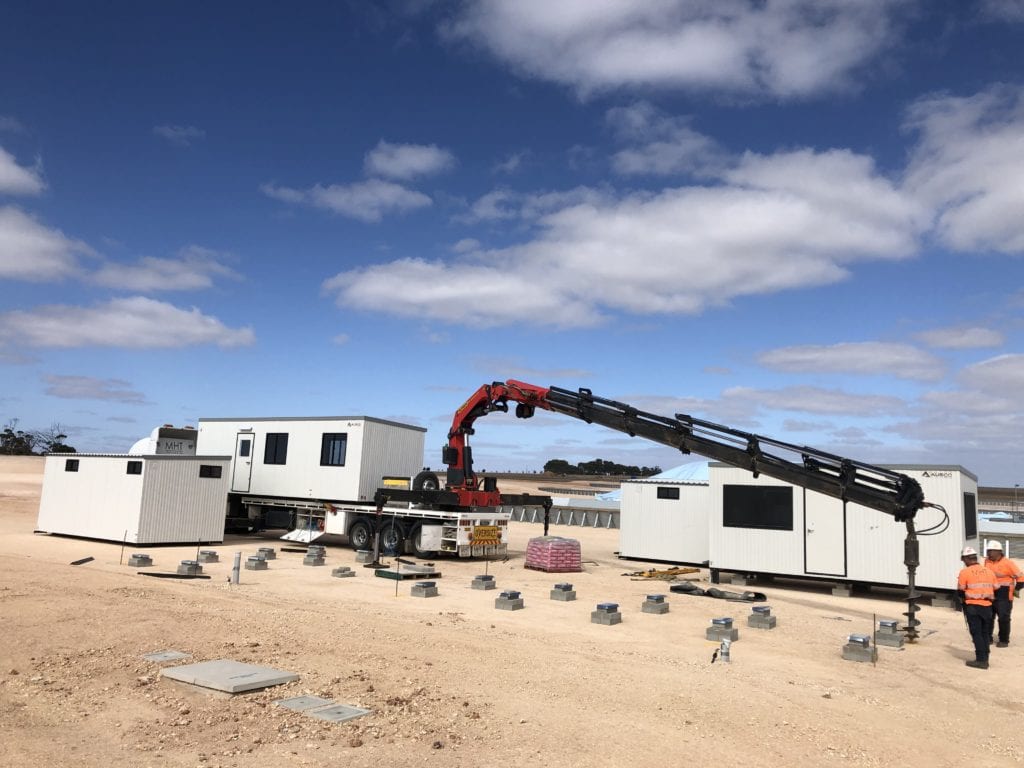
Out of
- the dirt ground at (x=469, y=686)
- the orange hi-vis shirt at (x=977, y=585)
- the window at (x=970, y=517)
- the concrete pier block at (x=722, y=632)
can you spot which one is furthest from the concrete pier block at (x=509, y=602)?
the window at (x=970, y=517)

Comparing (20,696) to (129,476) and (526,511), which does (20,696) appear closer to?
(129,476)

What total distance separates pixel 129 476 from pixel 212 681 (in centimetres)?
1719

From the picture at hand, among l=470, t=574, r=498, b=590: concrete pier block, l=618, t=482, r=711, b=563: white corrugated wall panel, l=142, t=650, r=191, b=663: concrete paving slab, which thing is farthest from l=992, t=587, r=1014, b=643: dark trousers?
l=142, t=650, r=191, b=663: concrete paving slab

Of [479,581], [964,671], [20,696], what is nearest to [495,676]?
[20,696]

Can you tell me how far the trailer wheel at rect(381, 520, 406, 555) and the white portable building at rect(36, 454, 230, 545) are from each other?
5300 millimetres

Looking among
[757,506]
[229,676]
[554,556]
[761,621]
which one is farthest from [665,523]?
[229,676]

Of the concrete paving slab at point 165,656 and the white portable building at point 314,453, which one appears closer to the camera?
the concrete paving slab at point 165,656

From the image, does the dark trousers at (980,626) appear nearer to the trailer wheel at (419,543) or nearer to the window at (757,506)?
the window at (757,506)

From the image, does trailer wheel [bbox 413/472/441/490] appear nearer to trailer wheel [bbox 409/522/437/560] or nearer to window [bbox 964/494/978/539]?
trailer wheel [bbox 409/522/437/560]

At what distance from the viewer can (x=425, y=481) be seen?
23.4m

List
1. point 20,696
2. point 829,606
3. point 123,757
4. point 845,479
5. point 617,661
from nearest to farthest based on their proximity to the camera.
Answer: point 123,757
point 20,696
point 617,661
point 845,479
point 829,606

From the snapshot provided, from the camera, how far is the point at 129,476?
2291 cm

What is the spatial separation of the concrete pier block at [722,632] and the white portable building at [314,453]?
13964 mm

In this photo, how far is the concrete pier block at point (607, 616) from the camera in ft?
42.4
